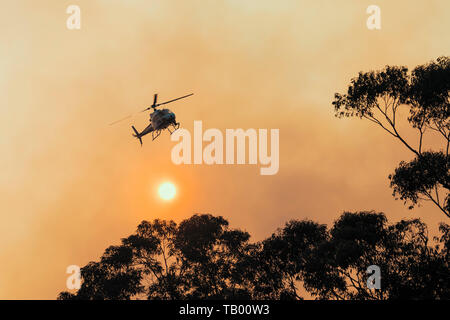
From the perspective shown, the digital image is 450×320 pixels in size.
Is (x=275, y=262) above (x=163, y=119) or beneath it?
beneath

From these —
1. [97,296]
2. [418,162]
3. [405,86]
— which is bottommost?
[97,296]

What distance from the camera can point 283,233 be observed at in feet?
126

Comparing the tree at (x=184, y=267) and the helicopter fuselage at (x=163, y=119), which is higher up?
A: the helicopter fuselage at (x=163, y=119)

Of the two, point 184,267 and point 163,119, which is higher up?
point 163,119

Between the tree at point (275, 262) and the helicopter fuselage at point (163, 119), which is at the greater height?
the helicopter fuselage at point (163, 119)

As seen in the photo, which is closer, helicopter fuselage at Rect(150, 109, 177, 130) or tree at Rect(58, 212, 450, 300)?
tree at Rect(58, 212, 450, 300)

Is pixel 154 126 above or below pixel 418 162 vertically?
above

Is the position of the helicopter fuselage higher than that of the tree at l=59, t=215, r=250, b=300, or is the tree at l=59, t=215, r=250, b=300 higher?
the helicopter fuselage

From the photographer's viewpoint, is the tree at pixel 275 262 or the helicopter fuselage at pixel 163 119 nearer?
the tree at pixel 275 262

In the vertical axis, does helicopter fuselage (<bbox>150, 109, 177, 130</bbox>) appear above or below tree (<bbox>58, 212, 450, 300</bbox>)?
above
